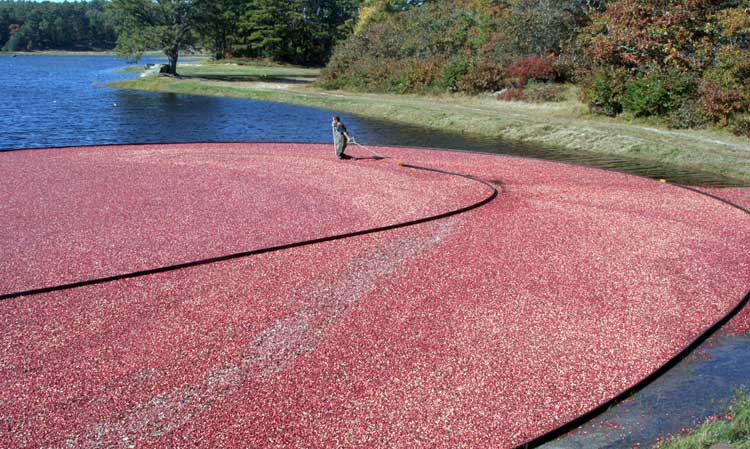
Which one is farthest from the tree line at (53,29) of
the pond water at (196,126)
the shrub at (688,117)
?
the shrub at (688,117)

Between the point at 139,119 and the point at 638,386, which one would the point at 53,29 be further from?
the point at 638,386

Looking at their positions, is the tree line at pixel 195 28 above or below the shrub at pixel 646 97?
above

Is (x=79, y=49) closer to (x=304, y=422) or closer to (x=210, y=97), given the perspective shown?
(x=210, y=97)

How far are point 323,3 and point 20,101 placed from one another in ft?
157

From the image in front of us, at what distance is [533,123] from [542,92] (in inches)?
200

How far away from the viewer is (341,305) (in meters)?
7.85

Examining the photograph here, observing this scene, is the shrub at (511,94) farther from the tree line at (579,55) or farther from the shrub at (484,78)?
the shrub at (484,78)

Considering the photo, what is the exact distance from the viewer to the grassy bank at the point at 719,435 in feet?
16.6

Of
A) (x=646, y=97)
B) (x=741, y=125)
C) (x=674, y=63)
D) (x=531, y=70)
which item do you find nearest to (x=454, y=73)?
(x=531, y=70)

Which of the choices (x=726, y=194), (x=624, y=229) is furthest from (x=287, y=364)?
(x=726, y=194)

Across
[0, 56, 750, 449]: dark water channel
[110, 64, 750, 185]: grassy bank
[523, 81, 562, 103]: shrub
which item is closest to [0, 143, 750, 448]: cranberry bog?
[0, 56, 750, 449]: dark water channel

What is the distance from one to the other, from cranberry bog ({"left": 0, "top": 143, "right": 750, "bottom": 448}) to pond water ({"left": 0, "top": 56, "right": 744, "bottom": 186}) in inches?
269

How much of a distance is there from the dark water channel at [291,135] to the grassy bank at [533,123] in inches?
40.4

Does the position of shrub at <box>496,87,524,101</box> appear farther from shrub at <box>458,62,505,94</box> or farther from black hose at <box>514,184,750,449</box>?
black hose at <box>514,184,750,449</box>
